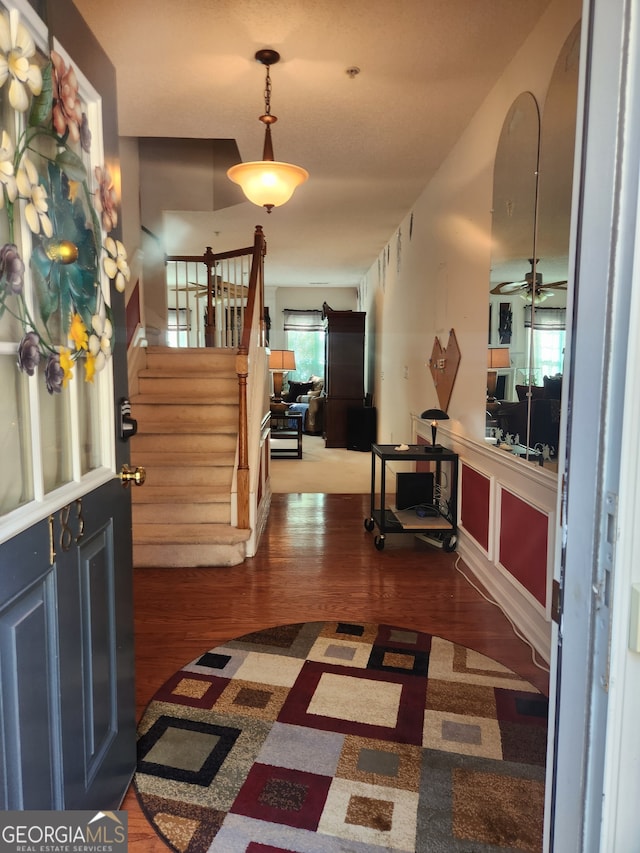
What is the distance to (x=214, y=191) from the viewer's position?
538 cm

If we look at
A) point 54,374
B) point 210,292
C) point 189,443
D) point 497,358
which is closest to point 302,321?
point 210,292

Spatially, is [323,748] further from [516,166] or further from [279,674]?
[516,166]

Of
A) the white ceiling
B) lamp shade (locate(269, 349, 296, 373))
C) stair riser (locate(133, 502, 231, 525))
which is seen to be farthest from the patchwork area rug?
lamp shade (locate(269, 349, 296, 373))

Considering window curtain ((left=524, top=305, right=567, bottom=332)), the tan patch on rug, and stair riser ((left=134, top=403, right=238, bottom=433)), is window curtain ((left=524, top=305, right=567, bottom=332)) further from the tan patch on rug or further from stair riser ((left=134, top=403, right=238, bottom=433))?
stair riser ((left=134, top=403, right=238, bottom=433))

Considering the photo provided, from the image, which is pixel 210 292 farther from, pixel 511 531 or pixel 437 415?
pixel 511 531

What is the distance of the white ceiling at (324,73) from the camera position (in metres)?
2.40

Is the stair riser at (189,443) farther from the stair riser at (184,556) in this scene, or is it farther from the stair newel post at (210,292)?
the stair newel post at (210,292)

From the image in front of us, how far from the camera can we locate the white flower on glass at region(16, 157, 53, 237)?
894 millimetres

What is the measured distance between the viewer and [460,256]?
352cm

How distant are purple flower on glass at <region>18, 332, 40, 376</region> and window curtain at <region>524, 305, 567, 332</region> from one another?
5.85ft

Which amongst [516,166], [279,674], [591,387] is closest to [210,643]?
[279,674]

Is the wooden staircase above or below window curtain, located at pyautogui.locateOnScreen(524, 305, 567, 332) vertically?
below

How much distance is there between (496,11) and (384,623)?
2889 mm

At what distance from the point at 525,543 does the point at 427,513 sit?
3.86ft
